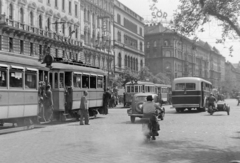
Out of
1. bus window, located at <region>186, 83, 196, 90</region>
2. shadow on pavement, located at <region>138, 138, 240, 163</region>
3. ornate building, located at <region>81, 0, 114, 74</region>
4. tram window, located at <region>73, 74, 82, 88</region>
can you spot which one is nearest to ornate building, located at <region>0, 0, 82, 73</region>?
ornate building, located at <region>81, 0, 114, 74</region>

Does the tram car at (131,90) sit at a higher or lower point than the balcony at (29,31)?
lower

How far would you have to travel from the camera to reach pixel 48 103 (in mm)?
18062

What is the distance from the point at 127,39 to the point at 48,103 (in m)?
66.8

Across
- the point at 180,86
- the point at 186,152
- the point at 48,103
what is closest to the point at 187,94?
the point at 180,86

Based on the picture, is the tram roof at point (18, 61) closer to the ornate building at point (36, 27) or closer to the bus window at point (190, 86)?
the bus window at point (190, 86)

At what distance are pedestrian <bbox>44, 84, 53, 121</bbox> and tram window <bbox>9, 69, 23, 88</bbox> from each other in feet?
6.58

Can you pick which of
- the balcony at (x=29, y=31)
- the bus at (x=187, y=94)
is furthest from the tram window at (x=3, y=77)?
the balcony at (x=29, y=31)

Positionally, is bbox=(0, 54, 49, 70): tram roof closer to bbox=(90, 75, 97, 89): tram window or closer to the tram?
the tram

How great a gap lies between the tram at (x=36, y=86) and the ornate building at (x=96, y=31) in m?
39.5

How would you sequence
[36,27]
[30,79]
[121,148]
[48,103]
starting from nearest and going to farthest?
[121,148] → [30,79] → [48,103] → [36,27]

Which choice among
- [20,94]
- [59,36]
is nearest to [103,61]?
[59,36]

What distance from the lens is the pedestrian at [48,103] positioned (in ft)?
58.4

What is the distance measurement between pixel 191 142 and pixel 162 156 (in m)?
2.85

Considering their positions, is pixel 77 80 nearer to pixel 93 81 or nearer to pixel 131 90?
pixel 93 81
